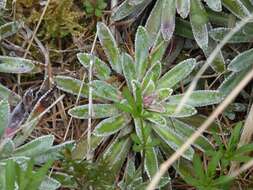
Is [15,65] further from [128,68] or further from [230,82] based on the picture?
[230,82]

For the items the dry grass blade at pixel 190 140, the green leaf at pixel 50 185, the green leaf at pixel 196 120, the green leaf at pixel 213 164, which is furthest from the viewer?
the green leaf at pixel 196 120

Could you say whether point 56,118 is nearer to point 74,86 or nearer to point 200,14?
point 74,86

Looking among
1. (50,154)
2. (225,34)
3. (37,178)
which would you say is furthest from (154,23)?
(37,178)

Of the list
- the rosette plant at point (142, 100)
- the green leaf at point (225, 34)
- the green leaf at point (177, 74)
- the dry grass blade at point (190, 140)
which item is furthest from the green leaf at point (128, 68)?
the dry grass blade at point (190, 140)

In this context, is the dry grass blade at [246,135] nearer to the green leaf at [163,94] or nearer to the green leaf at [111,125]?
the green leaf at [163,94]

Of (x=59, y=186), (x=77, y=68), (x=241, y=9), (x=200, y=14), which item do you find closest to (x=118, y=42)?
(x=77, y=68)

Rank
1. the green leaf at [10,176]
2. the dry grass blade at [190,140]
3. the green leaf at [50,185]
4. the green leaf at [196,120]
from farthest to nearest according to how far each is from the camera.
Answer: the green leaf at [196,120] → the green leaf at [50,185] → the green leaf at [10,176] → the dry grass blade at [190,140]
